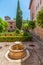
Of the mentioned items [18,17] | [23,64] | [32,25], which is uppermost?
→ [18,17]

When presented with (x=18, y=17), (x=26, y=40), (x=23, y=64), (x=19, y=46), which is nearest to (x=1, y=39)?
(x=26, y=40)

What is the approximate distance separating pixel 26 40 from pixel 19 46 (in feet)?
21.8

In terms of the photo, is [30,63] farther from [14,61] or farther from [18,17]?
[18,17]

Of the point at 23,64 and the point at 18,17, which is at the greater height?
the point at 18,17

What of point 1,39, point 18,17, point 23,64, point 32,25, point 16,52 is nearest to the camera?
point 23,64

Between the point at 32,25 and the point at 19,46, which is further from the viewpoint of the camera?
the point at 32,25

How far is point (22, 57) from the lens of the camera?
7703mm

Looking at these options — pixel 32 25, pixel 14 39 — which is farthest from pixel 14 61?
pixel 32 25

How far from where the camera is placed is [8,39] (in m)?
15.1

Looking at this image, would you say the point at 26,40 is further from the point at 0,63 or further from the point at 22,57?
the point at 0,63

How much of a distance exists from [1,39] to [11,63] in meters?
8.74

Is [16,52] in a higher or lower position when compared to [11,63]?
higher

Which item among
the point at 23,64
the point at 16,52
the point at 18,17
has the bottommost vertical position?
the point at 23,64

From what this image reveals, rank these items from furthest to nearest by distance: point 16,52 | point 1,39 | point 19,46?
point 1,39
point 19,46
point 16,52
